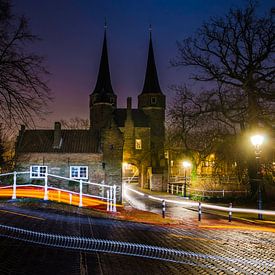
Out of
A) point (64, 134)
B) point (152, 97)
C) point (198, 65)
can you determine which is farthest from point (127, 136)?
point (198, 65)

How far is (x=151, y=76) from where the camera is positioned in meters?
63.7

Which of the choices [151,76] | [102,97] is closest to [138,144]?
[102,97]

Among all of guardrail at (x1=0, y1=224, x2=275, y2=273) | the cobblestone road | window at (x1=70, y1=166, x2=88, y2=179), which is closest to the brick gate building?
window at (x1=70, y1=166, x2=88, y2=179)

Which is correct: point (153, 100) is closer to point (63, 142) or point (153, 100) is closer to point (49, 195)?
point (63, 142)

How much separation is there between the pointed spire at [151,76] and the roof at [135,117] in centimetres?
442

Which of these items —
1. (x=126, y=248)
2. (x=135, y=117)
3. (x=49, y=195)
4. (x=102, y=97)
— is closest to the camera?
(x=126, y=248)

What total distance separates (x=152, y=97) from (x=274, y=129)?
134 feet

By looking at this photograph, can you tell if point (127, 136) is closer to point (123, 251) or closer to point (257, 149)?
point (257, 149)

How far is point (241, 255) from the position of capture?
8047 mm

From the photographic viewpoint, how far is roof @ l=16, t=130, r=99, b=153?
32062 millimetres

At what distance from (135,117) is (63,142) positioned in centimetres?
2933

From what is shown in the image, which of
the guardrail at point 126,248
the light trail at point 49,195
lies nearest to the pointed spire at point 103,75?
the light trail at point 49,195

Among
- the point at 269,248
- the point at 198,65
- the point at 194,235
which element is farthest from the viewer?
the point at 198,65

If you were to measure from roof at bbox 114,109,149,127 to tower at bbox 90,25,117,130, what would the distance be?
1.66 m
